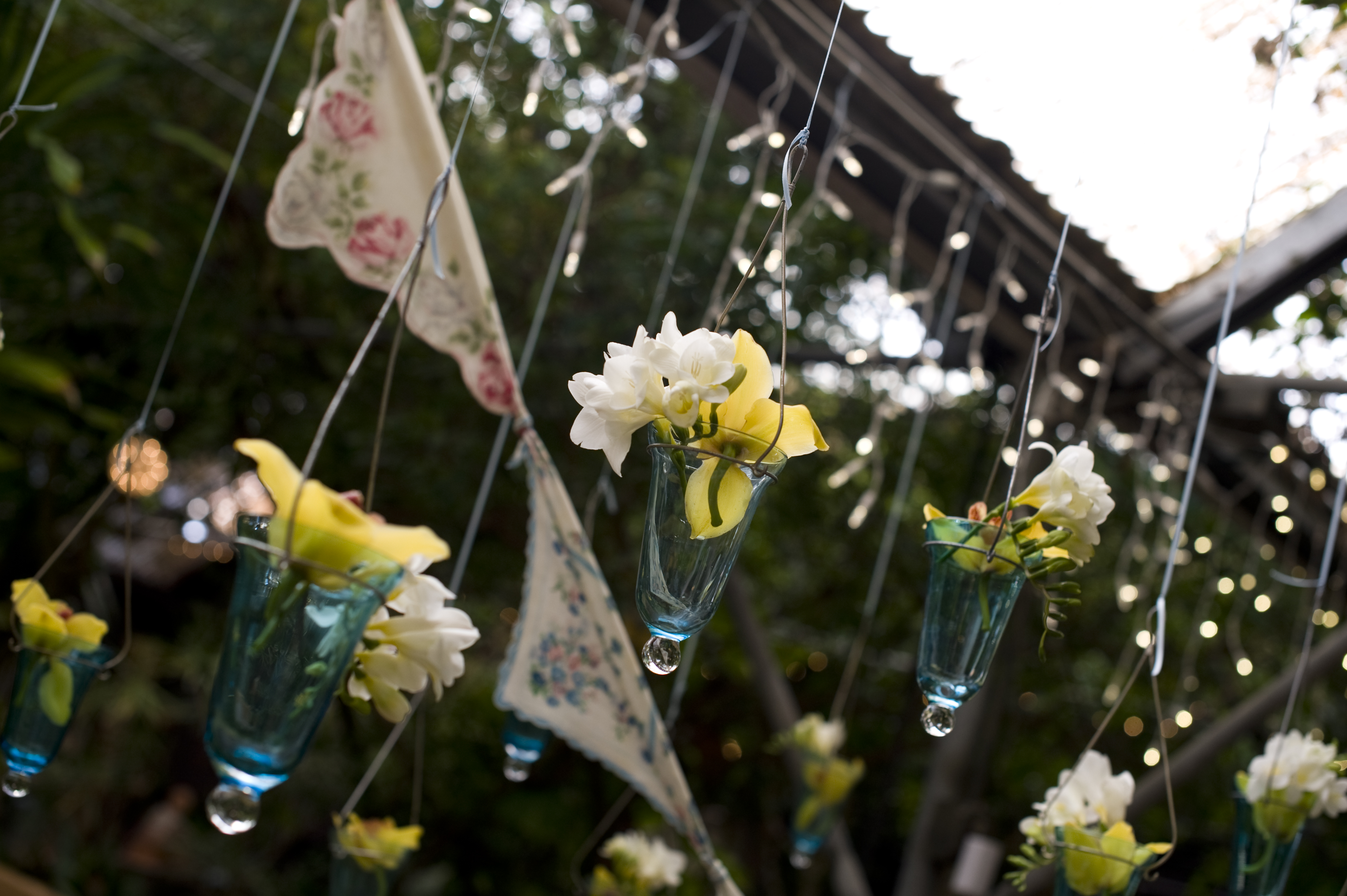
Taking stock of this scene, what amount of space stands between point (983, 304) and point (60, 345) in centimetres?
315

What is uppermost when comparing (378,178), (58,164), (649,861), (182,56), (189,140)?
(182,56)

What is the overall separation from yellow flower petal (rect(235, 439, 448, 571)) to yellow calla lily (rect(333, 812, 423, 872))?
0.91 meters

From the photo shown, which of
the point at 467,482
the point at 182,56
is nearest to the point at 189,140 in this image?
the point at 182,56

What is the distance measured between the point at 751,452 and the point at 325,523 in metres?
0.30

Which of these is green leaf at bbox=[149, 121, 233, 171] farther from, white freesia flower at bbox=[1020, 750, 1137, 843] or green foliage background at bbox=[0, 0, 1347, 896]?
white freesia flower at bbox=[1020, 750, 1137, 843]

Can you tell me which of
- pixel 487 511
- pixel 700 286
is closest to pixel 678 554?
pixel 700 286

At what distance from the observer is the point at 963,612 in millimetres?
905

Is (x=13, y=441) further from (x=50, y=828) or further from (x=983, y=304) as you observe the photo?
(x=983, y=304)

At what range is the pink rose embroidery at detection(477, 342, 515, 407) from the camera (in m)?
1.50

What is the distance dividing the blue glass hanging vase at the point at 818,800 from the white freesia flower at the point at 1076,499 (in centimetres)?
183

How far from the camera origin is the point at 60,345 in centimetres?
357

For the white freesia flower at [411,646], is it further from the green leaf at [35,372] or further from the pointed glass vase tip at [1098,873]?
the green leaf at [35,372]

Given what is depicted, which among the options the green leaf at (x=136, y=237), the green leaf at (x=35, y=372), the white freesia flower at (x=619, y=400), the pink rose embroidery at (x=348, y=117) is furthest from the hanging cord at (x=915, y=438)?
the green leaf at (x=136, y=237)

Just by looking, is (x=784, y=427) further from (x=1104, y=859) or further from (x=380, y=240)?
(x=380, y=240)
